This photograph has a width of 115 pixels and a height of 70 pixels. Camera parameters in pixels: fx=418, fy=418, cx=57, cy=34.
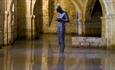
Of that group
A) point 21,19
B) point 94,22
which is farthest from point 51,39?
point 94,22

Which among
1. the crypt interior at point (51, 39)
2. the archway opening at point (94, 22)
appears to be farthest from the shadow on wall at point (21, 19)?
the archway opening at point (94, 22)

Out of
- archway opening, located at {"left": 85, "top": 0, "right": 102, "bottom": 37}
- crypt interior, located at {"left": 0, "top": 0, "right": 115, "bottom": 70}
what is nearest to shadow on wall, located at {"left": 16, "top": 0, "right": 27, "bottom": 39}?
crypt interior, located at {"left": 0, "top": 0, "right": 115, "bottom": 70}

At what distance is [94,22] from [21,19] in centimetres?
846

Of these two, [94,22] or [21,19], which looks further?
[94,22]

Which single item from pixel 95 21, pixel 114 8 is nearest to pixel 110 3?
pixel 114 8

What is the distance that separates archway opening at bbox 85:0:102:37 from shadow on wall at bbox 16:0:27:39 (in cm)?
725

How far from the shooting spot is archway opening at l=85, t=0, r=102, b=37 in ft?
99.6

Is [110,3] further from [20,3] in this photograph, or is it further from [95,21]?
[95,21]

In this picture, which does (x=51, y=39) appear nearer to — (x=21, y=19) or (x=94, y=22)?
(x=21, y=19)

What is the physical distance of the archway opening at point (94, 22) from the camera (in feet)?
99.6

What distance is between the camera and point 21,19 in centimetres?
2447

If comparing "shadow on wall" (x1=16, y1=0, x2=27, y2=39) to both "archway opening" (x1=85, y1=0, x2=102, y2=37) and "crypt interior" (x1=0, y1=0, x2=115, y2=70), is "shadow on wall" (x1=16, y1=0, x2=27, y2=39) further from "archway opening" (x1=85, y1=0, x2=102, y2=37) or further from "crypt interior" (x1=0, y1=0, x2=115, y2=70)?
"archway opening" (x1=85, y1=0, x2=102, y2=37)

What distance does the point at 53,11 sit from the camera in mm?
40406

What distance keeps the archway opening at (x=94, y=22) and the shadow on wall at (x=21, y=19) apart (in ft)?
23.8
